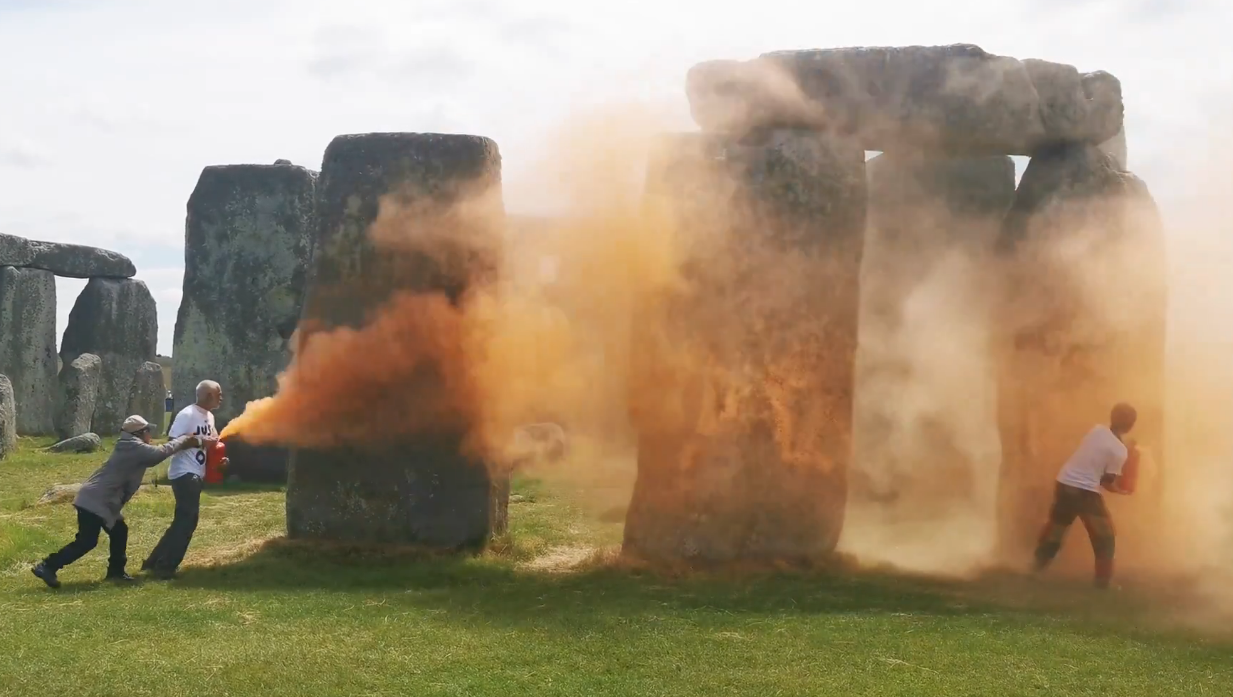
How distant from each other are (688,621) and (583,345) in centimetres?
383

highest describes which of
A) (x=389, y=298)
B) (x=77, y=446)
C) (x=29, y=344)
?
(x=389, y=298)

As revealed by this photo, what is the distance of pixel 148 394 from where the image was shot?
25094 millimetres

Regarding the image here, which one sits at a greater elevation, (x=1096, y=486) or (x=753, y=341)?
(x=753, y=341)

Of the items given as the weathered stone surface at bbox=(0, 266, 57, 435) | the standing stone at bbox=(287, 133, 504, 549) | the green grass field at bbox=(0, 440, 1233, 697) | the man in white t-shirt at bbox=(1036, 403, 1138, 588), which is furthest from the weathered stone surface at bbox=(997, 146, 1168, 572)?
the weathered stone surface at bbox=(0, 266, 57, 435)

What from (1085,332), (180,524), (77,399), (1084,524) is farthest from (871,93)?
(77,399)

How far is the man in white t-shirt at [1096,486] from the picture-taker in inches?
409

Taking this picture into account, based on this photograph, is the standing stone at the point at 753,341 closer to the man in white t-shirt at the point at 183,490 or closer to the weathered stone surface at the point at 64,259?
the man in white t-shirt at the point at 183,490

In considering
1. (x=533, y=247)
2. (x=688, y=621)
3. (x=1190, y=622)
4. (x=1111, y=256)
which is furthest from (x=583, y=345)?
(x=1190, y=622)

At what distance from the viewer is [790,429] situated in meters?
10.8

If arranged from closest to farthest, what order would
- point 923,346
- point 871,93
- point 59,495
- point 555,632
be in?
point 555,632 → point 871,93 → point 59,495 → point 923,346

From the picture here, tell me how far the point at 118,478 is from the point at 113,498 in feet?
0.49

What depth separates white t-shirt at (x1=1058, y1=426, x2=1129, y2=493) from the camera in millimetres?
10453

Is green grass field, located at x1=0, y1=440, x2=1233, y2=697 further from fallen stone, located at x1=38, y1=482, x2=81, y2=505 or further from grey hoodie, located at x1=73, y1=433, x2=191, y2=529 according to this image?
fallen stone, located at x1=38, y1=482, x2=81, y2=505

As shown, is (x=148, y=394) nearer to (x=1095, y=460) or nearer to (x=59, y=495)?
(x=59, y=495)
